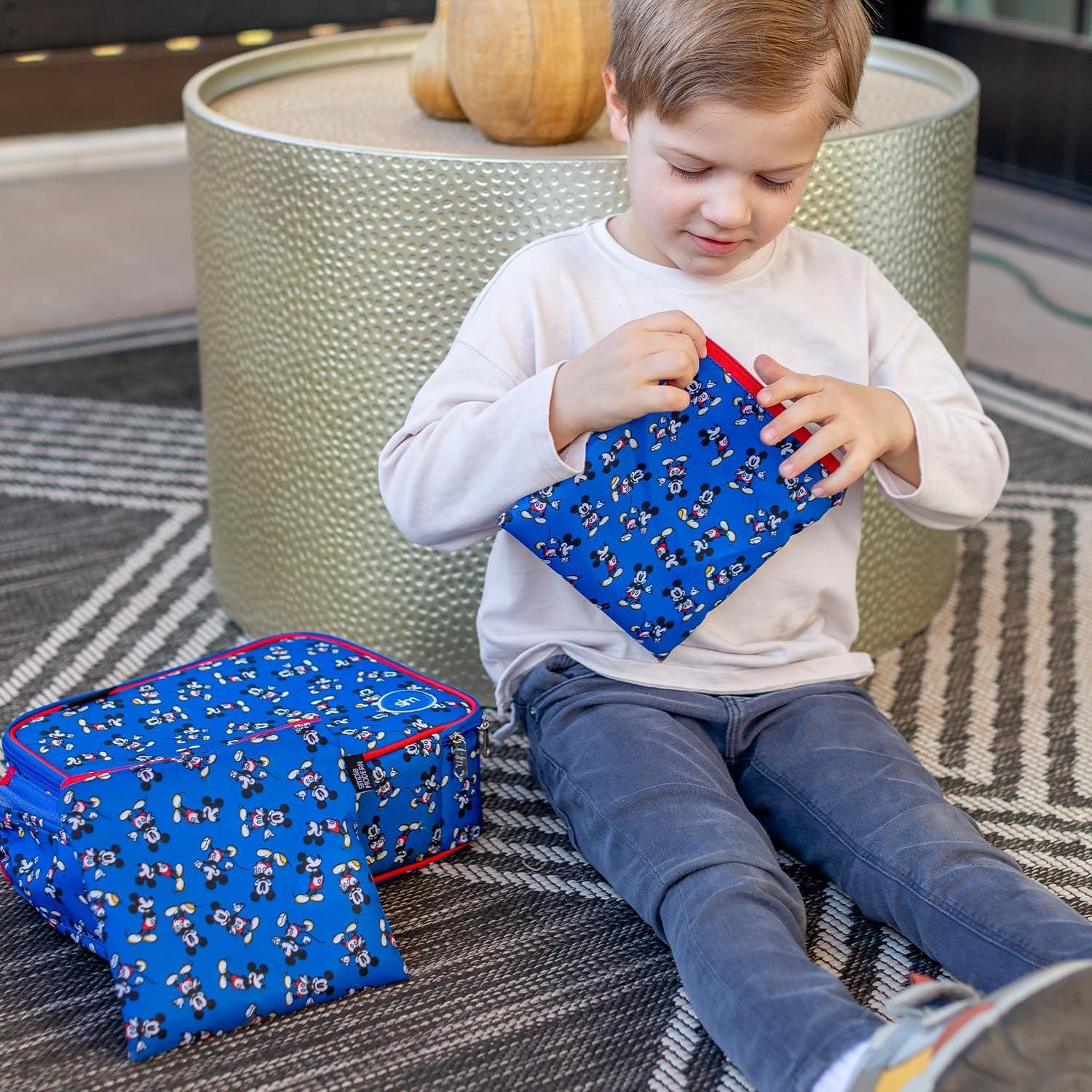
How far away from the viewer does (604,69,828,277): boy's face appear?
2.69ft

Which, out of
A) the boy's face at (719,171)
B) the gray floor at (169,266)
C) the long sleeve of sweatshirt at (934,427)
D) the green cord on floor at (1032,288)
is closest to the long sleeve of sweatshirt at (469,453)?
the boy's face at (719,171)

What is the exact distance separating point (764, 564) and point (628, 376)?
0.20 metres

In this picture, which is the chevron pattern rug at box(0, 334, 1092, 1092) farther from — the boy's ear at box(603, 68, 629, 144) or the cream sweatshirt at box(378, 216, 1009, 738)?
the boy's ear at box(603, 68, 629, 144)

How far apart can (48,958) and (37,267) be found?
1856 mm

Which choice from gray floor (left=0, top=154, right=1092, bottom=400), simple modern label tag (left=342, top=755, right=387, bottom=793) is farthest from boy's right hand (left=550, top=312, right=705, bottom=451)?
gray floor (left=0, top=154, right=1092, bottom=400)

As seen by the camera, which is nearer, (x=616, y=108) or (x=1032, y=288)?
(x=616, y=108)

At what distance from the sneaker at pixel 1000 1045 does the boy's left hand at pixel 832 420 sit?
1.12 feet


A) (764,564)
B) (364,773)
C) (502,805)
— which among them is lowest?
(502,805)

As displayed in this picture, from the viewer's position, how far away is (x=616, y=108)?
896mm

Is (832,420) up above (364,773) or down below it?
above

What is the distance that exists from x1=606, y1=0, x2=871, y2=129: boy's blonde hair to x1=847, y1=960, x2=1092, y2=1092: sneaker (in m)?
0.50

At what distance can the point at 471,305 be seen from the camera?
1064mm

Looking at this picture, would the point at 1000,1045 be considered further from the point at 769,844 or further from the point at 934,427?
the point at 934,427

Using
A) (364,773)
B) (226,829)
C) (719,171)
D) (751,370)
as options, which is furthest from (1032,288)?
(226,829)
